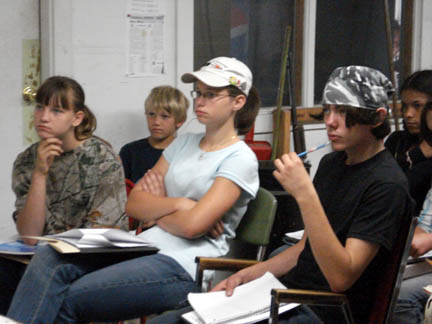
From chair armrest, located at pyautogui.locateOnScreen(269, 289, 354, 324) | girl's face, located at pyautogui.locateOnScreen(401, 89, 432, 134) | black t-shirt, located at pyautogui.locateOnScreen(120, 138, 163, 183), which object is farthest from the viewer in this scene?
black t-shirt, located at pyautogui.locateOnScreen(120, 138, 163, 183)

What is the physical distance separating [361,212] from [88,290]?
32.2 inches

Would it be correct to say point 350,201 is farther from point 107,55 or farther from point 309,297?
point 107,55

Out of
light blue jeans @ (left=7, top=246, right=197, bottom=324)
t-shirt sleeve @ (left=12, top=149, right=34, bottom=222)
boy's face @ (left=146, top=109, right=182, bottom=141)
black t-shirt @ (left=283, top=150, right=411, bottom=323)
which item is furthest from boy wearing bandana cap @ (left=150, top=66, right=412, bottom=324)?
boy's face @ (left=146, top=109, right=182, bottom=141)

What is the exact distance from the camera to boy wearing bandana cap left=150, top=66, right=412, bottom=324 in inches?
62.9

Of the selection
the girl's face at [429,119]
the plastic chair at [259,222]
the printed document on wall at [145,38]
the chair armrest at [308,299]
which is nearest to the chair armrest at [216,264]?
the plastic chair at [259,222]

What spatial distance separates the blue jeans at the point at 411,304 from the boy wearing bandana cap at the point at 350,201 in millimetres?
359

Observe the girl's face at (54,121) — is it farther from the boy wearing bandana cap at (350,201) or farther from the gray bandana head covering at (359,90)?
the gray bandana head covering at (359,90)

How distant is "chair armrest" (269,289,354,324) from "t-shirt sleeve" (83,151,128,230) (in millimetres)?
892

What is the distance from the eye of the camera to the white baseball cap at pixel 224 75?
2.24 m

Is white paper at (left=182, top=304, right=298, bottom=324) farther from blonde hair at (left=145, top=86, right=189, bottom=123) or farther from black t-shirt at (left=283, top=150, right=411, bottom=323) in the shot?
blonde hair at (left=145, top=86, right=189, bottom=123)

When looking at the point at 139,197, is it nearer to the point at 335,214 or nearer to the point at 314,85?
the point at 335,214

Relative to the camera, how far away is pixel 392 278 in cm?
163

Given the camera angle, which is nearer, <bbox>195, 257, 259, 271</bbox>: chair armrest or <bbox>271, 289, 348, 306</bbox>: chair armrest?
<bbox>271, 289, 348, 306</bbox>: chair armrest

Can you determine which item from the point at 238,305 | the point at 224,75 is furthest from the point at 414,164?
the point at 238,305
